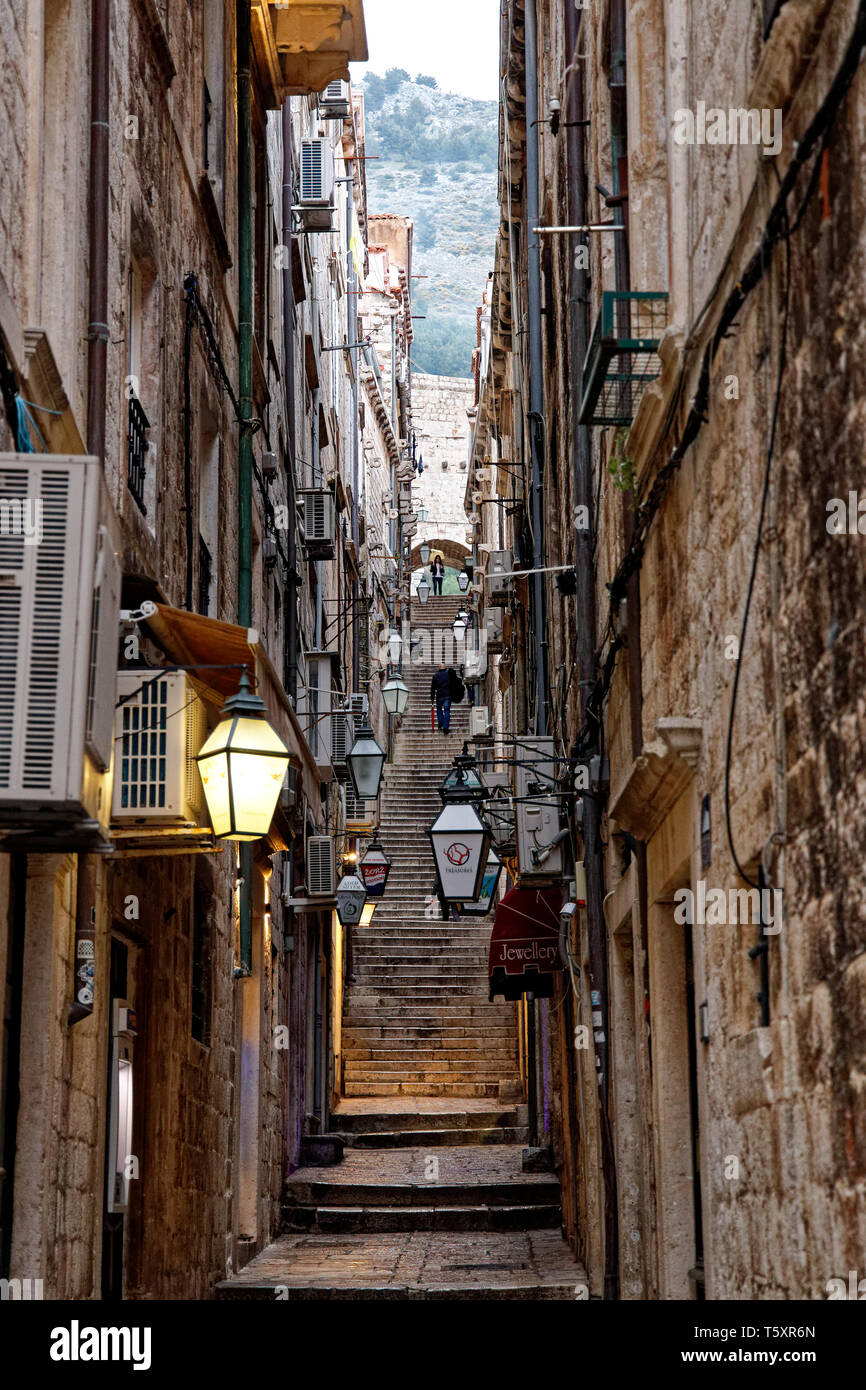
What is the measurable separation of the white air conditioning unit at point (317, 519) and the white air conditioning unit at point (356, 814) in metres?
6.03

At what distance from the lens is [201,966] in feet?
39.4

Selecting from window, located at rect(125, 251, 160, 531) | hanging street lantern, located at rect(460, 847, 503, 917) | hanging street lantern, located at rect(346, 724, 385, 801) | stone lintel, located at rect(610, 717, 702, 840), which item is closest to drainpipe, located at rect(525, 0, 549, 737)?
hanging street lantern, located at rect(460, 847, 503, 917)

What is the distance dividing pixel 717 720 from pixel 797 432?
5.62 ft

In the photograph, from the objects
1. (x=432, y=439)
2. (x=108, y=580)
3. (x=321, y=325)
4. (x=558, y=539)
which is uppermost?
(x=432, y=439)

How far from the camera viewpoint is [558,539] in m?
15.1

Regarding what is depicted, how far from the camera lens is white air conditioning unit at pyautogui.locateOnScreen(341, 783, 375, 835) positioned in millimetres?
26745

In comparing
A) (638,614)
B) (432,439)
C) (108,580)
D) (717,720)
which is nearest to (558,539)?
(638,614)

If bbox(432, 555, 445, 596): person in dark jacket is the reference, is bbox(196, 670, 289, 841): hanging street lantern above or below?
below

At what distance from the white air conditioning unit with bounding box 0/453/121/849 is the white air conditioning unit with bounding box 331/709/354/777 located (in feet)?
59.4

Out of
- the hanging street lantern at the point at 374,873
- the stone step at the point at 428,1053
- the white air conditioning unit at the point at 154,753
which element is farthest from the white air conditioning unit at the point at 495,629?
the white air conditioning unit at the point at 154,753

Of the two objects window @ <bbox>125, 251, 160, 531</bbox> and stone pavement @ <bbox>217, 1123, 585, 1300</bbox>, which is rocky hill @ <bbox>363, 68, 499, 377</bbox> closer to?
stone pavement @ <bbox>217, 1123, 585, 1300</bbox>

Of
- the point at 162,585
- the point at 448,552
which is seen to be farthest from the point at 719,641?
the point at 448,552

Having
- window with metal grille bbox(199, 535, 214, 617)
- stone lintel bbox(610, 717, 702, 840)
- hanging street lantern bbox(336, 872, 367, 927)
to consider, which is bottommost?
hanging street lantern bbox(336, 872, 367, 927)
